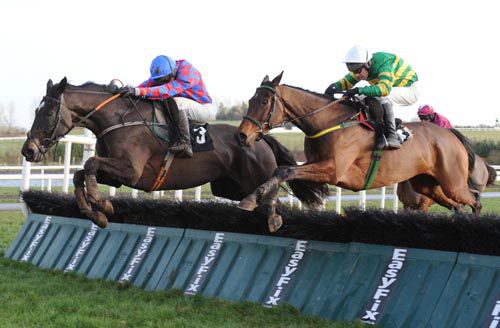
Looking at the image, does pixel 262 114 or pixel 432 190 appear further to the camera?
pixel 432 190

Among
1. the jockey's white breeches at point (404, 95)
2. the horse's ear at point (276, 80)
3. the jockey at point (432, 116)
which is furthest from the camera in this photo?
the jockey at point (432, 116)

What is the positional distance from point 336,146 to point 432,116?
351 cm

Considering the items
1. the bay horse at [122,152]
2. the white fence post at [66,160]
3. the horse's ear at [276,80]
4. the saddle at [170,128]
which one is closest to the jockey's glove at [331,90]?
the horse's ear at [276,80]

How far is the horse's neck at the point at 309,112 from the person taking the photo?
6488mm

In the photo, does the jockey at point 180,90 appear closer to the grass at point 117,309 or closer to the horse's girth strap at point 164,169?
the horse's girth strap at point 164,169

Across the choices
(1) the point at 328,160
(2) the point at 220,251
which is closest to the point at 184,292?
(2) the point at 220,251

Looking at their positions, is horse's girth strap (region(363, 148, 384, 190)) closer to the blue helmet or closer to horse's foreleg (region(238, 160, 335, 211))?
horse's foreleg (region(238, 160, 335, 211))

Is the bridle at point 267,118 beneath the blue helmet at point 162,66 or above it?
above

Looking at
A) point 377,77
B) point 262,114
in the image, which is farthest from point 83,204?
point 377,77

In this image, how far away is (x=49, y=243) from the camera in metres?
→ 8.27

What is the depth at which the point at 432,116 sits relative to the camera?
31.3 feet

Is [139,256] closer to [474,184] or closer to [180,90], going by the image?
[180,90]

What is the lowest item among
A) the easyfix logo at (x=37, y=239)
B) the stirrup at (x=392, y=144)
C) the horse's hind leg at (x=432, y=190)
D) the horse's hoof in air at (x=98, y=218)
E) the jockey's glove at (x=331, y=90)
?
the easyfix logo at (x=37, y=239)

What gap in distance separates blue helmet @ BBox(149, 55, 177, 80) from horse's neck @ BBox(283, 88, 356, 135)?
4.70ft
